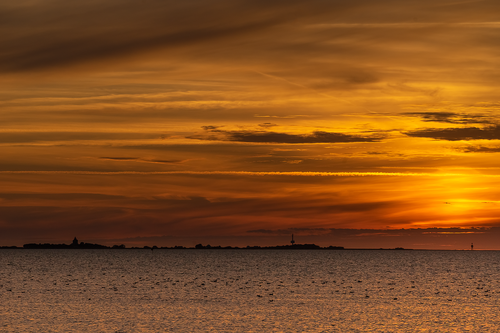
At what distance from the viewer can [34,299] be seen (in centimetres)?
7475

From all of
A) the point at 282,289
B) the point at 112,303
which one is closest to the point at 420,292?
the point at 282,289

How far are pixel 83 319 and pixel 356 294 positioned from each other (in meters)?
40.3

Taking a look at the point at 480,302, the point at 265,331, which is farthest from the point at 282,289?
the point at 265,331

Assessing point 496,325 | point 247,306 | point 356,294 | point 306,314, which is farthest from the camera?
point 356,294

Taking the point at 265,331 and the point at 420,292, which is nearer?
the point at 265,331

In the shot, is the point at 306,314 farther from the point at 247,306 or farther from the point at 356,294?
the point at 356,294

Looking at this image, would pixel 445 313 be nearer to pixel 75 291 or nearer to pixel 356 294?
pixel 356 294

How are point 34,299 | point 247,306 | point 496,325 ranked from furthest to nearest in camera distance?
point 34,299 < point 247,306 < point 496,325

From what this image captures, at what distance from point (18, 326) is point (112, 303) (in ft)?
62.8

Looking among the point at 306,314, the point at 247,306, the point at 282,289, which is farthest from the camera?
the point at 282,289

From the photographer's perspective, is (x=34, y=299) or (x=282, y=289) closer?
(x=34, y=299)

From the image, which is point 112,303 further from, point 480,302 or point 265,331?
point 480,302

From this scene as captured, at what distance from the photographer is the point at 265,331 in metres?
51.1

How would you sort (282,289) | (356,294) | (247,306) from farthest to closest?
(282,289) < (356,294) < (247,306)
